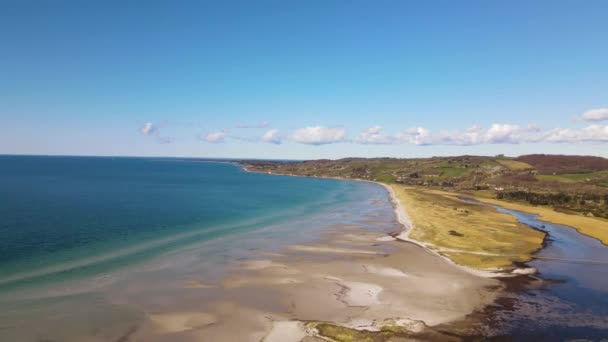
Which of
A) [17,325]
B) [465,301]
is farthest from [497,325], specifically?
[17,325]

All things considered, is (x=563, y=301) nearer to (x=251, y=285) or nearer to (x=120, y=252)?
(x=251, y=285)

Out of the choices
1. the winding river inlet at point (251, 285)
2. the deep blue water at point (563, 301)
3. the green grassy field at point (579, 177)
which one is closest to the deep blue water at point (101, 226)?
the winding river inlet at point (251, 285)

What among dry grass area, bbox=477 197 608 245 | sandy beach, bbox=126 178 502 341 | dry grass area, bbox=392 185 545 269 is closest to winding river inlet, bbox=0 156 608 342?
sandy beach, bbox=126 178 502 341

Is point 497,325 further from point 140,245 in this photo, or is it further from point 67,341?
point 140,245

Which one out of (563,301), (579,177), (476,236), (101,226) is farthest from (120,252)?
(579,177)

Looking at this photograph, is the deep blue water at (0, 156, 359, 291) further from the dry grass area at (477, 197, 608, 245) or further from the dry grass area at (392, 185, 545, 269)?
the dry grass area at (477, 197, 608, 245)
